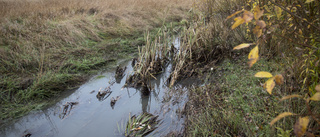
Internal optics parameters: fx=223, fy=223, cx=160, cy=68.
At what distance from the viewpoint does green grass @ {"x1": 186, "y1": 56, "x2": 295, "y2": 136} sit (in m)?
2.31

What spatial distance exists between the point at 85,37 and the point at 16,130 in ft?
11.7

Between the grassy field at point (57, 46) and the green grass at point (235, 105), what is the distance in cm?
234

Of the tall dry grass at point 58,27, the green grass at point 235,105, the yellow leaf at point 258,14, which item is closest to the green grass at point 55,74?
the tall dry grass at point 58,27

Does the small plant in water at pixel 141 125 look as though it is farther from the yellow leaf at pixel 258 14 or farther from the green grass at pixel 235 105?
the yellow leaf at pixel 258 14

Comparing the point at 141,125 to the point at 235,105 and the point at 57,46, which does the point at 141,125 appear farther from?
the point at 57,46

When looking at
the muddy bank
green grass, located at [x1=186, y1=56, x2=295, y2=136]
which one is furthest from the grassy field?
green grass, located at [x1=186, y1=56, x2=295, y2=136]

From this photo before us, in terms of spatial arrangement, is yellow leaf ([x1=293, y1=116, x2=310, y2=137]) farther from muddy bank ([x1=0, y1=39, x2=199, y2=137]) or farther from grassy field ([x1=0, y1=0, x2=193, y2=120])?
grassy field ([x1=0, y1=0, x2=193, y2=120])

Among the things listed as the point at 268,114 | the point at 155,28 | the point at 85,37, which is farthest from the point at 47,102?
the point at 155,28

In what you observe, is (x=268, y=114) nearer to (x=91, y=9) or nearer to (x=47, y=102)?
(x=47, y=102)

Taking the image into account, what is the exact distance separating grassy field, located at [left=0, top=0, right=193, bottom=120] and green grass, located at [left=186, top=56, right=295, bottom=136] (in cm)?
234

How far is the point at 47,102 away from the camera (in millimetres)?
3760

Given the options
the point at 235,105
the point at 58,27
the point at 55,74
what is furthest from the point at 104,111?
the point at 58,27

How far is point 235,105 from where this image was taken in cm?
287

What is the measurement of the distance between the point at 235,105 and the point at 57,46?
14.6ft
